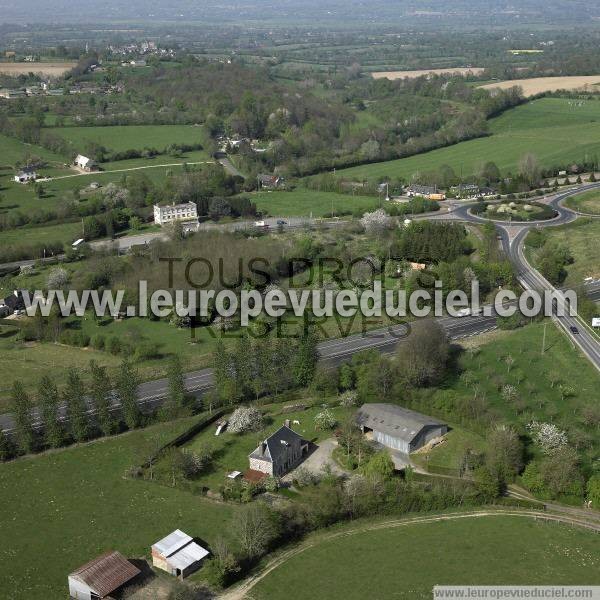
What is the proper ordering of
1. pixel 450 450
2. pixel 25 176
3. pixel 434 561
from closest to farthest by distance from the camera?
pixel 434 561 < pixel 450 450 < pixel 25 176

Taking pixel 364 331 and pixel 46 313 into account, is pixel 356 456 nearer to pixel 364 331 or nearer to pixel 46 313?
pixel 364 331

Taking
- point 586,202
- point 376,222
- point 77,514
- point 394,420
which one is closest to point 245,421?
point 394,420

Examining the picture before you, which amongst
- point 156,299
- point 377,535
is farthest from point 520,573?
point 156,299

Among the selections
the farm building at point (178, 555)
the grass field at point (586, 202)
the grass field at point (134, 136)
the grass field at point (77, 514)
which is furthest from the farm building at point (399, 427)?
the grass field at point (134, 136)

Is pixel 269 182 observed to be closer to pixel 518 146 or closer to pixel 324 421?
pixel 518 146

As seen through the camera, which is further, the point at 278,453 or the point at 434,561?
the point at 278,453

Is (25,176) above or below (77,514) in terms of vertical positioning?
above

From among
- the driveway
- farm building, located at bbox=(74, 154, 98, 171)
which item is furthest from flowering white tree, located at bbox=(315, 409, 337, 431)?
farm building, located at bbox=(74, 154, 98, 171)

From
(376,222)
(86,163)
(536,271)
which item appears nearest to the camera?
(536,271)
